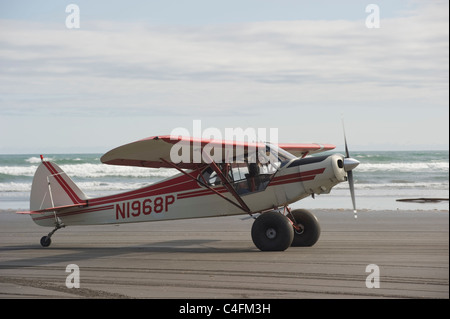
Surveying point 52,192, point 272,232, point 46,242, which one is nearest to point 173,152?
point 272,232

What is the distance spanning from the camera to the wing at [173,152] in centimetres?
1138

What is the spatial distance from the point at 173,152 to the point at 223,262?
233 cm

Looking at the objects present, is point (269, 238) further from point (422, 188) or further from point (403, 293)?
point (422, 188)

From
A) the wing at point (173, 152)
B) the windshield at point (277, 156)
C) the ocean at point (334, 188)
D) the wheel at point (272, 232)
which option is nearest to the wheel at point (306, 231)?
the wheel at point (272, 232)

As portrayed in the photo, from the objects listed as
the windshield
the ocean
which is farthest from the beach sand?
the ocean

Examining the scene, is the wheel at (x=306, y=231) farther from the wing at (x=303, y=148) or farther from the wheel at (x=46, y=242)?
→ the wheel at (x=46, y=242)

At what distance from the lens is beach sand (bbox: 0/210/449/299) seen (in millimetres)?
8742

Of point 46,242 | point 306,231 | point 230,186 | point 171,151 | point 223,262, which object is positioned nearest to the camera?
point 223,262

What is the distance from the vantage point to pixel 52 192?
14648mm

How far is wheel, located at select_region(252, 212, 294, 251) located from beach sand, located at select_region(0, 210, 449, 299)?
206 millimetres

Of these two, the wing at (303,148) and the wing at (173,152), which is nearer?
the wing at (173,152)

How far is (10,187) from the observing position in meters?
39.9

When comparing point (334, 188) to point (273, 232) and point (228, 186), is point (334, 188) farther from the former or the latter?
point (273, 232)
